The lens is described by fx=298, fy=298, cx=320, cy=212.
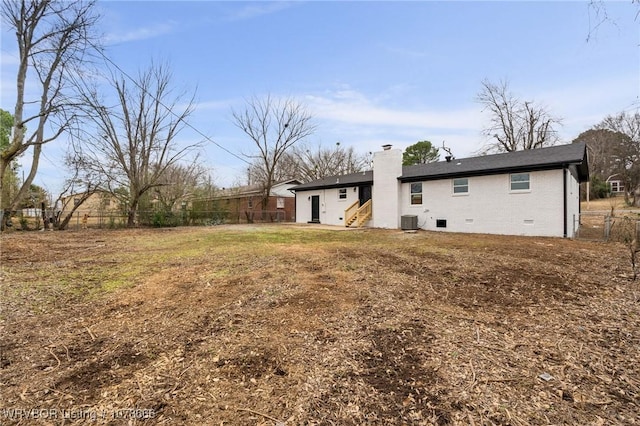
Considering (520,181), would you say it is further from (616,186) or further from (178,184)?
(616,186)

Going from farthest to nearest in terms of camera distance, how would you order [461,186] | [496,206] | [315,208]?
[315,208] < [461,186] < [496,206]

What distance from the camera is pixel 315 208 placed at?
66.8ft

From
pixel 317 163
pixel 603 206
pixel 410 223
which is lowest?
pixel 410 223

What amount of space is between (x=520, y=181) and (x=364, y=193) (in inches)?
304

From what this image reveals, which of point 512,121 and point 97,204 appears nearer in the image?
point 97,204

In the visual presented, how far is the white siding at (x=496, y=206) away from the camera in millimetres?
10922

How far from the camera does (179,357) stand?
269 centimetres

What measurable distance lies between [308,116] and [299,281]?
21989mm

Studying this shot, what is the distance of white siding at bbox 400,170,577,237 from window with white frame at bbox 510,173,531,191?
0.43ft

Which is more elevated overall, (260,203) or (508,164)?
(508,164)

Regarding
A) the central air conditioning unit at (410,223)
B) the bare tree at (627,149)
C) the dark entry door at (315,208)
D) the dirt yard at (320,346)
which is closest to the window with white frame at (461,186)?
the central air conditioning unit at (410,223)

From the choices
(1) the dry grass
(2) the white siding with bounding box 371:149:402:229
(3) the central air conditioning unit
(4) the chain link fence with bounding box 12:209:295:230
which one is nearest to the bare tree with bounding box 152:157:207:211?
(4) the chain link fence with bounding box 12:209:295:230

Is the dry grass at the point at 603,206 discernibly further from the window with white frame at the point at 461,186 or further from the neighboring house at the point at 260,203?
the neighboring house at the point at 260,203

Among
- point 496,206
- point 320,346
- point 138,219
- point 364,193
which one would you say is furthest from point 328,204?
point 320,346
